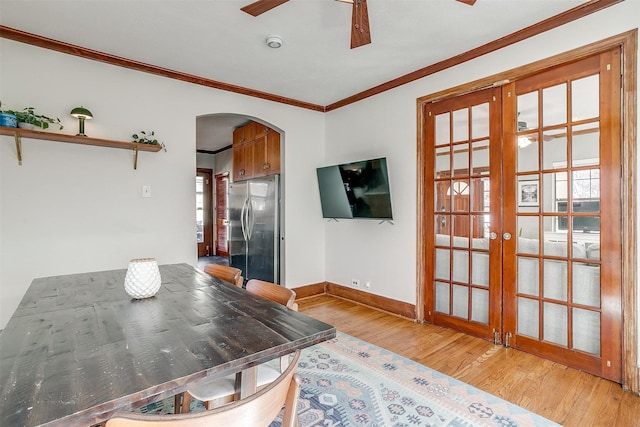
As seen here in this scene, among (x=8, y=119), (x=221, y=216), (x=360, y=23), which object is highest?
(x=360, y=23)

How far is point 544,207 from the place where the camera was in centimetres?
258

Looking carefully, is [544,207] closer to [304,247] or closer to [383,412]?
[383,412]

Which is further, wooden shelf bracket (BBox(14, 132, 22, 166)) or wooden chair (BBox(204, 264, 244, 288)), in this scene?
wooden shelf bracket (BBox(14, 132, 22, 166))

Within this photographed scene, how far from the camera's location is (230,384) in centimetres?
132

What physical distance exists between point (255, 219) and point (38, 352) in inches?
144

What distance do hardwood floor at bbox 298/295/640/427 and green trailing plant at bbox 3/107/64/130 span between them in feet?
10.3

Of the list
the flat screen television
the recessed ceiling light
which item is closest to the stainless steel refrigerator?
the flat screen television

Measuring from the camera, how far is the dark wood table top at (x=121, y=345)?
751 millimetres

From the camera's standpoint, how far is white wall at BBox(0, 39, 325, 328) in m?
2.61

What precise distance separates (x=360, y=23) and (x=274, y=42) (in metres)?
1.01

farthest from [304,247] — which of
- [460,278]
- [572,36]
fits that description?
[572,36]

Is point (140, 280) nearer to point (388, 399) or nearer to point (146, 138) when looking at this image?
point (388, 399)

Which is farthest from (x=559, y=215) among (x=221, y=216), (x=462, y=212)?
(x=221, y=216)

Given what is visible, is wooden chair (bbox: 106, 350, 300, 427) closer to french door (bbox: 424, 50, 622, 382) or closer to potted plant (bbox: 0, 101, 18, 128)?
french door (bbox: 424, 50, 622, 382)
